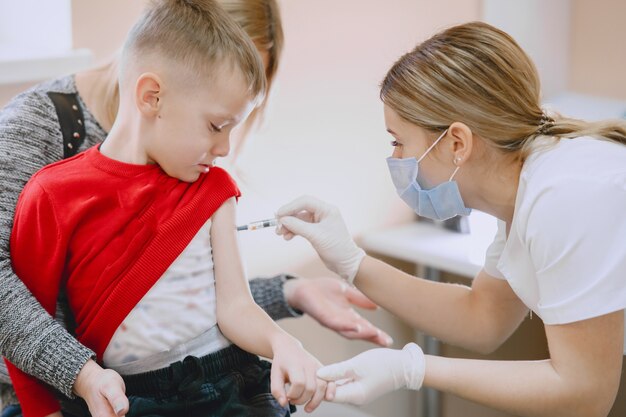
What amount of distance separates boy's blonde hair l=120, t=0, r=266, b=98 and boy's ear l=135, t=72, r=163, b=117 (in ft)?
0.14

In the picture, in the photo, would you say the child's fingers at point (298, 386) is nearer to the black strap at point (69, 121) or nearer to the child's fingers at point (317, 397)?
the child's fingers at point (317, 397)

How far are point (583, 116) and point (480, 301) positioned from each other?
122 cm

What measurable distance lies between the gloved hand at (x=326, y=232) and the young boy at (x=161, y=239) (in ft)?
1.03

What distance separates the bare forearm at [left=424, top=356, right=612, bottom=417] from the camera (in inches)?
58.6

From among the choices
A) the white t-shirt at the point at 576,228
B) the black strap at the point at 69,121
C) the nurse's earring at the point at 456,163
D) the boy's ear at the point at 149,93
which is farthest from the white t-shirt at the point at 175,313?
the white t-shirt at the point at 576,228

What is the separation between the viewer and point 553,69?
3117 millimetres

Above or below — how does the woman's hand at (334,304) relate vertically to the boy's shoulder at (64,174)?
below

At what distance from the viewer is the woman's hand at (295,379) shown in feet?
4.67

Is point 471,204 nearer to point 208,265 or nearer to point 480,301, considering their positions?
point 480,301

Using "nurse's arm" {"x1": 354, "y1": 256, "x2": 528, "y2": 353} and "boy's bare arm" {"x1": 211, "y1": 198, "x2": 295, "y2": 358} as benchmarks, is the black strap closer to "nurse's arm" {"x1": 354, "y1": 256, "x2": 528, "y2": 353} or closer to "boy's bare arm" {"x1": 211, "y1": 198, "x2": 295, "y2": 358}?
"boy's bare arm" {"x1": 211, "y1": 198, "x2": 295, "y2": 358}

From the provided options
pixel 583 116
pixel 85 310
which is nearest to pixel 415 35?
pixel 583 116

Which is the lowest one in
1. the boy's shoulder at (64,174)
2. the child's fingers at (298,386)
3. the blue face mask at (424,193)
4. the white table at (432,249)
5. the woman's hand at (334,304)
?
the white table at (432,249)

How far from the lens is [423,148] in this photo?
5.29 feet

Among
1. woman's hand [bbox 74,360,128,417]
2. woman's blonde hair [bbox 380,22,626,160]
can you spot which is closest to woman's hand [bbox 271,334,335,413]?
woman's hand [bbox 74,360,128,417]
